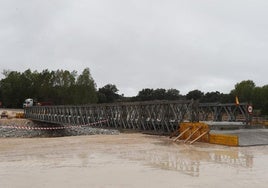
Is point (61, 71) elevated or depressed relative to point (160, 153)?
elevated

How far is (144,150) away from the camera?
20156 mm

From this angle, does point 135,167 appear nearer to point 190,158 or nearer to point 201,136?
point 190,158

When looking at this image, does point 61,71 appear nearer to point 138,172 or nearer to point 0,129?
point 0,129

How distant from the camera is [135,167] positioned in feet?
47.4

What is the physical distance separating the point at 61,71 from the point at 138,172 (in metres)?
111

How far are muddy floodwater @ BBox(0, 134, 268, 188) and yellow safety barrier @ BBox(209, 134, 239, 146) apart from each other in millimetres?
767

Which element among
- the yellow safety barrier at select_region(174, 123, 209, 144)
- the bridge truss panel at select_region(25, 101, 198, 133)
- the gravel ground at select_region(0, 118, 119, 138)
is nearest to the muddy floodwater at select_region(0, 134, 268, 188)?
the yellow safety barrier at select_region(174, 123, 209, 144)

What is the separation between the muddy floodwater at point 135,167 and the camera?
1159 centimetres

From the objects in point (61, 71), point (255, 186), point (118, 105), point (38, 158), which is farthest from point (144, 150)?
point (61, 71)

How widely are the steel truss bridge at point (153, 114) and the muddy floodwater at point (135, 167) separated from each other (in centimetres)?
789

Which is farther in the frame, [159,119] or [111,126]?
[111,126]

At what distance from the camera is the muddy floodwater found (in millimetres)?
11594

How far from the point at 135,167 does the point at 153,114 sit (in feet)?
60.8

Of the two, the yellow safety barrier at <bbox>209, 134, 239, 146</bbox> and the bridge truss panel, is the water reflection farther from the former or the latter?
the bridge truss panel
